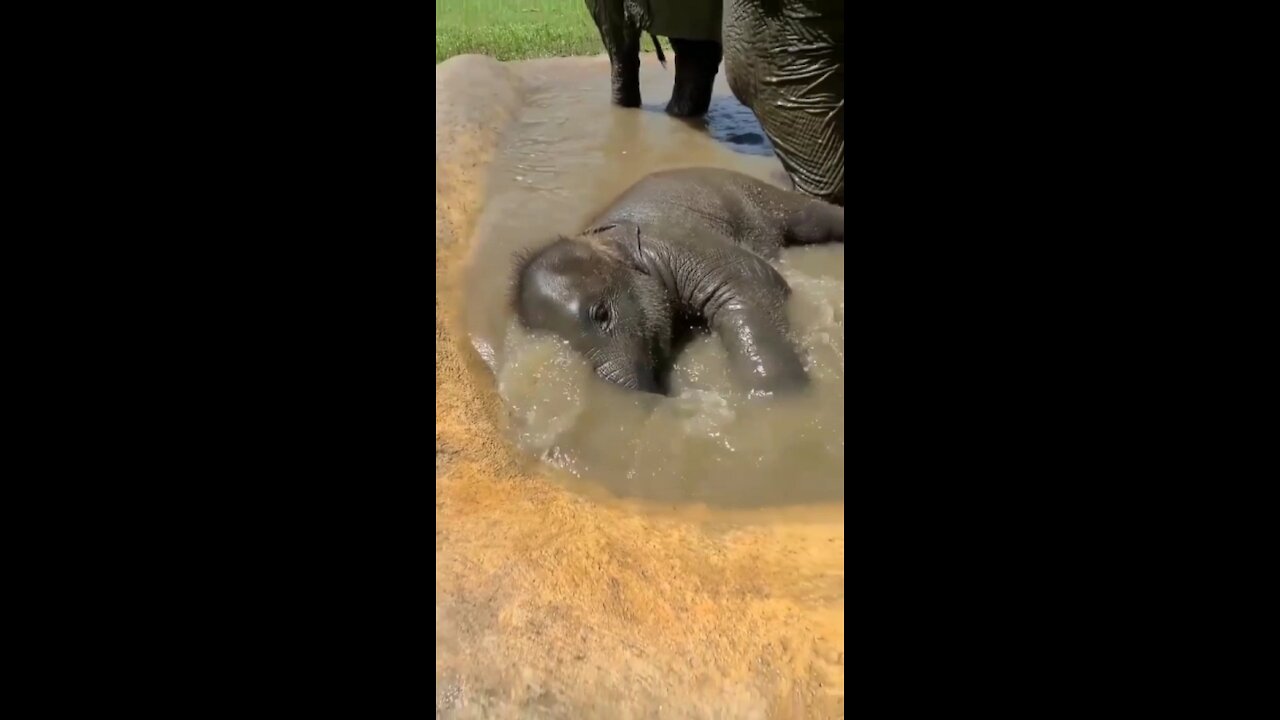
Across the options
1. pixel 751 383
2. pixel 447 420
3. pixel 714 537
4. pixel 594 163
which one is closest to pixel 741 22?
pixel 594 163

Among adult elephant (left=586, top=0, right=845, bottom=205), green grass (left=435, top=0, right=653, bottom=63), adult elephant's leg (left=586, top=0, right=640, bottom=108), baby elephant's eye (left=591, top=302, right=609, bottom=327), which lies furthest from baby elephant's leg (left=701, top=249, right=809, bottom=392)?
green grass (left=435, top=0, right=653, bottom=63)

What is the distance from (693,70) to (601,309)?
4378 millimetres

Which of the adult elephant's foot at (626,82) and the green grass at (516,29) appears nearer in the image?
the adult elephant's foot at (626,82)

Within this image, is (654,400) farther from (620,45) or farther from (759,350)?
(620,45)

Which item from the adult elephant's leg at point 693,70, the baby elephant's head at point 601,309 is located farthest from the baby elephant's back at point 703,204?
the adult elephant's leg at point 693,70

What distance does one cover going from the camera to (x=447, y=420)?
3.33 meters

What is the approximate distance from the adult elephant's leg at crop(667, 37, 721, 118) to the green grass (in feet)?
11.3

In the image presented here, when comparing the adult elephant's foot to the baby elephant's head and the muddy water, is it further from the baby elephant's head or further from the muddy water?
the baby elephant's head

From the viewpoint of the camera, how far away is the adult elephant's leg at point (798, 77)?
17.2ft

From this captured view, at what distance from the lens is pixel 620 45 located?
25.7ft

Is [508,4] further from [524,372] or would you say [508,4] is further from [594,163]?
[524,372]

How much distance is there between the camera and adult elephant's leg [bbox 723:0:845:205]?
524 centimetres

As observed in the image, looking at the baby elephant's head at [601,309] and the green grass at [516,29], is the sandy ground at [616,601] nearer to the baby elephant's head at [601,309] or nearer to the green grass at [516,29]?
the baby elephant's head at [601,309]

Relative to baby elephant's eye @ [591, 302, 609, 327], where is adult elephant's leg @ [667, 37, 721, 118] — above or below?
above
